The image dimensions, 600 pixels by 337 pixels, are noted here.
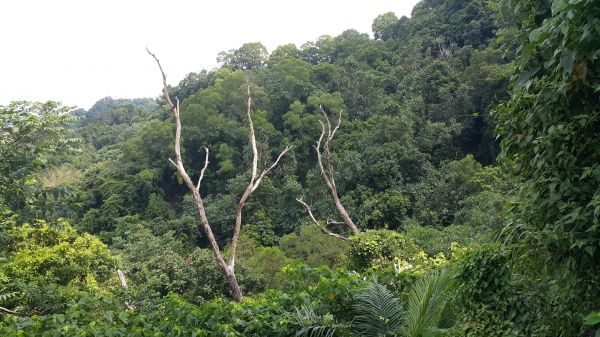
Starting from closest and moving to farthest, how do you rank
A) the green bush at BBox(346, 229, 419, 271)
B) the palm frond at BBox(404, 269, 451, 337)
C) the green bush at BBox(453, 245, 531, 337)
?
the green bush at BBox(453, 245, 531, 337)
the palm frond at BBox(404, 269, 451, 337)
the green bush at BBox(346, 229, 419, 271)

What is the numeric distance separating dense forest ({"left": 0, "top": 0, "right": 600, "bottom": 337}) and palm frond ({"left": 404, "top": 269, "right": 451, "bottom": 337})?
12mm

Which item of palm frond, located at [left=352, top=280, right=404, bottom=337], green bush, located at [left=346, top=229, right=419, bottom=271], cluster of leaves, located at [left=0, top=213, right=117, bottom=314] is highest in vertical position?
cluster of leaves, located at [left=0, top=213, right=117, bottom=314]

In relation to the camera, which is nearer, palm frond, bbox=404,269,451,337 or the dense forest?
the dense forest

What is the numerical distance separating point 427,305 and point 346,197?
13927 mm

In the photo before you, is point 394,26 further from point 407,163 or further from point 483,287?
point 483,287

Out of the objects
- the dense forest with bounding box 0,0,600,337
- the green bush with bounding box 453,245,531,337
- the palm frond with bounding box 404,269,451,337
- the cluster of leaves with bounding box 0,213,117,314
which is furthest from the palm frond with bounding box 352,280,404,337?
the cluster of leaves with bounding box 0,213,117,314

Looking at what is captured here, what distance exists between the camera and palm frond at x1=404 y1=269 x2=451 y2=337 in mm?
2408

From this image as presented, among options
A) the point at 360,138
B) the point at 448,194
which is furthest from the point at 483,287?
the point at 360,138

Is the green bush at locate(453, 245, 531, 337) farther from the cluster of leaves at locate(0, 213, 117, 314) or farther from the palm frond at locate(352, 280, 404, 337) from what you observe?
the cluster of leaves at locate(0, 213, 117, 314)

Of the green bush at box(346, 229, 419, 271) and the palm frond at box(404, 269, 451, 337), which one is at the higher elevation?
the palm frond at box(404, 269, 451, 337)

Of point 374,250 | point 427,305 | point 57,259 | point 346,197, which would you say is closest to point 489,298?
point 427,305

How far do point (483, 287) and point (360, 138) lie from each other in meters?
17.0

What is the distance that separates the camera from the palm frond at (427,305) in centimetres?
241

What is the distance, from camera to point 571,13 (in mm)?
1550
